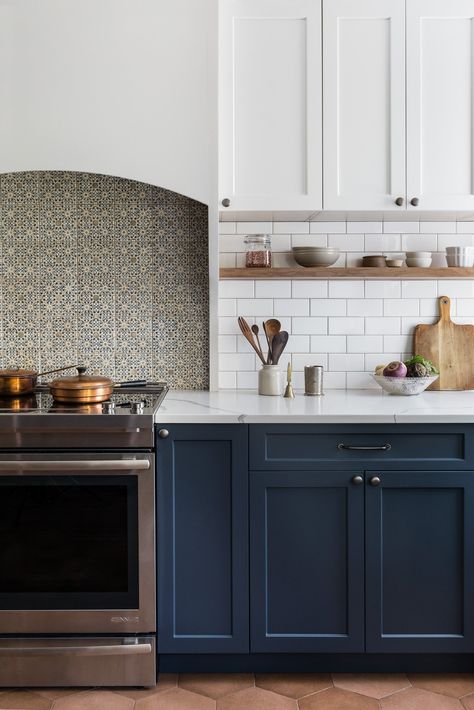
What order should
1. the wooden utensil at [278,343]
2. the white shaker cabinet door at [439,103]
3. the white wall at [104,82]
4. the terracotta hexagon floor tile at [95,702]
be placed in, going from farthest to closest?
the wooden utensil at [278,343] → the white shaker cabinet door at [439,103] → the white wall at [104,82] → the terracotta hexagon floor tile at [95,702]

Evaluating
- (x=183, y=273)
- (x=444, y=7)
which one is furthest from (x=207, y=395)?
(x=444, y=7)

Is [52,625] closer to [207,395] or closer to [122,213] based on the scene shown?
[207,395]

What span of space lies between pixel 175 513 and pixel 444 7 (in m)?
2.27

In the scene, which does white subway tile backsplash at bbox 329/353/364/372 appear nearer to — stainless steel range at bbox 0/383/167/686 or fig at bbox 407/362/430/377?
fig at bbox 407/362/430/377

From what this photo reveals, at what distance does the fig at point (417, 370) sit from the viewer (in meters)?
2.86

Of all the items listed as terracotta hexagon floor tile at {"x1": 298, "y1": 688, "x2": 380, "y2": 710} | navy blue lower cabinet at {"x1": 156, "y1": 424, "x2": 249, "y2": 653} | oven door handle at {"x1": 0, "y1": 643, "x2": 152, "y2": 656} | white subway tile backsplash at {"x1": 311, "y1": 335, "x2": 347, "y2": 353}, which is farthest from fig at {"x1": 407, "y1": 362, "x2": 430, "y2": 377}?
oven door handle at {"x1": 0, "y1": 643, "x2": 152, "y2": 656}

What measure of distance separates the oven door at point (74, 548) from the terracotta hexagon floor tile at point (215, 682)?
35 centimetres

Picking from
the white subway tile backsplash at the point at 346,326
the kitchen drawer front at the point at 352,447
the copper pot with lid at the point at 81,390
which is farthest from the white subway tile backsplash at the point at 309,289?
the copper pot with lid at the point at 81,390

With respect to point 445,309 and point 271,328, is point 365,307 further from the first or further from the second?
point 271,328

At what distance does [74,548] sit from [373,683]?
119 centimetres

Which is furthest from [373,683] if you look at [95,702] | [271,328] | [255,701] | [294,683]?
[271,328]

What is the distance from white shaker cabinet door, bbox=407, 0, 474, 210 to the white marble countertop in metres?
0.82

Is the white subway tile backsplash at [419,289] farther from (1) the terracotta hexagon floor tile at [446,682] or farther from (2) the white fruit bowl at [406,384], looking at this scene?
(1) the terracotta hexagon floor tile at [446,682]

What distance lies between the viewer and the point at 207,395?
→ 294cm
